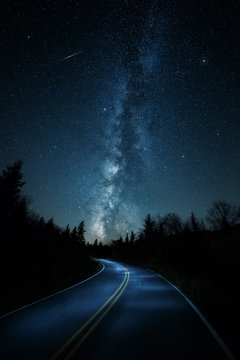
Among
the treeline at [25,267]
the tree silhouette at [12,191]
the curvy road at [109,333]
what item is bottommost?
the curvy road at [109,333]

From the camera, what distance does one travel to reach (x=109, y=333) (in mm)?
5523

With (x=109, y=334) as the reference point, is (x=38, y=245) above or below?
above

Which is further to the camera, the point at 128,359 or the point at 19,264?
the point at 19,264

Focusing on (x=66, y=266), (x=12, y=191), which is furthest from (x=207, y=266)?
(x=12, y=191)

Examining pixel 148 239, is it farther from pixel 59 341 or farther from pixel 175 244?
pixel 59 341

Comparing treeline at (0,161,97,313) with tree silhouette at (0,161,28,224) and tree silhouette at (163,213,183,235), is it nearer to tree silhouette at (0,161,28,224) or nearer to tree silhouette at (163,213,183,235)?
tree silhouette at (0,161,28,224)

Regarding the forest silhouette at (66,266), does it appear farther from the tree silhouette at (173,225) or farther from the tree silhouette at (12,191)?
the tree silhouette at (173,225)

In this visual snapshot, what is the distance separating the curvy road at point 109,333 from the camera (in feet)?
14.2

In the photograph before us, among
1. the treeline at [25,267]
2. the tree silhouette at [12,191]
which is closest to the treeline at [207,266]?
the treeline at [25,267]

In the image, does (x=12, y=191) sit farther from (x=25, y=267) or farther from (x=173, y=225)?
(x=173, y=225)

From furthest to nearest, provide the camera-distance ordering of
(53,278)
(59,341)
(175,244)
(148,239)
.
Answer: (148,239), (175,244), (53,278), (59,341)

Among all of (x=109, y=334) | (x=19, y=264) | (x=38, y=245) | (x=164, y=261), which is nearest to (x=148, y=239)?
(x=164, y=261)

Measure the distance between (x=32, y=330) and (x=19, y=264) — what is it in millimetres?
9651

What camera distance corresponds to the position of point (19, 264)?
46.8ft
